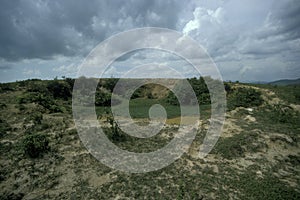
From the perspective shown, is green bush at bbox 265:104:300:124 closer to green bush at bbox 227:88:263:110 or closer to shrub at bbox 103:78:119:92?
green bush at bbox 227:88:263:110

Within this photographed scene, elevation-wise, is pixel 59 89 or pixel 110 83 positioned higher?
pixel 110 83

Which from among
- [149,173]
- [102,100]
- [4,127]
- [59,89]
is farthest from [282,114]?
[59,89]

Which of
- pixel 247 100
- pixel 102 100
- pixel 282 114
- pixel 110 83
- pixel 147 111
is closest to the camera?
pixel 282 114

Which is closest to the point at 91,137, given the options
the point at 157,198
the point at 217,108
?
the point at 157,198

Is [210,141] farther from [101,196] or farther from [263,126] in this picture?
[101,196]

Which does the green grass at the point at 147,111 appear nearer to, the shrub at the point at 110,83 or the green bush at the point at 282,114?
the green bush at the point at 282,114

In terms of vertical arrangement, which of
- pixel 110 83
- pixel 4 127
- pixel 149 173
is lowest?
pixel 149 173

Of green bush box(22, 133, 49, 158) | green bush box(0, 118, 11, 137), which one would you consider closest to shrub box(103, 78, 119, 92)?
green bush box(0, 118, 11, 137)

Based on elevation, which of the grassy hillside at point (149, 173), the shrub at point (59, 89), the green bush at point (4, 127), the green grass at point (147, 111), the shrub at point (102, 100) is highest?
the shrub at point (59, 89)

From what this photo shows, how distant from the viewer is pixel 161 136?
18.8 metres

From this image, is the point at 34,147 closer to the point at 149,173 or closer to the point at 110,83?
the point at 149,173

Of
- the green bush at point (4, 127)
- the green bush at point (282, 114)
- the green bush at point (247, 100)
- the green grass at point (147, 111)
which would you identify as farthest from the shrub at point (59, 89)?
the green bush at point (282, 114)

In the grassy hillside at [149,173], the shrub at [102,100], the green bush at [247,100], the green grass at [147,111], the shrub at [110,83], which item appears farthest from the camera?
the shrub at [110,83]

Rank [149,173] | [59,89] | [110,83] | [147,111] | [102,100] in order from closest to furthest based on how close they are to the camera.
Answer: [149,173] < [147,111] < [102,100] < [59,89] < [110,83]
